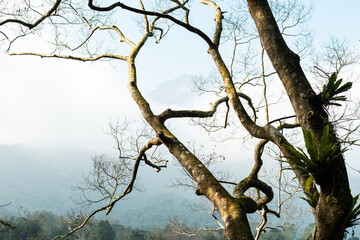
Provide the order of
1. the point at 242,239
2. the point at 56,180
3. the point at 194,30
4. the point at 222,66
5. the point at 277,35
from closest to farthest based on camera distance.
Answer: the point at 242,239, the point at 277,35, the point at 194,30, the point at 222,66, the point at 56,180

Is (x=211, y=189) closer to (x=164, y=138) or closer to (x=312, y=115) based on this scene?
(x=164, y=138)

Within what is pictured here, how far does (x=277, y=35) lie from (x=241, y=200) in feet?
4.01

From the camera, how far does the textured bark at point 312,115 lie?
1.39 meters

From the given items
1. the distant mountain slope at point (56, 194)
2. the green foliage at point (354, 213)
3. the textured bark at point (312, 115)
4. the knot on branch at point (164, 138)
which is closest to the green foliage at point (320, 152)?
the textured bark at point (312, 115)

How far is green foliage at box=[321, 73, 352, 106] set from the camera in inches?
65.3

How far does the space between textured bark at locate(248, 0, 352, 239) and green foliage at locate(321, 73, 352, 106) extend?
74mm

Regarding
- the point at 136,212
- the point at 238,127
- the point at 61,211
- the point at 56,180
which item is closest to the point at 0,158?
the point at 56,180

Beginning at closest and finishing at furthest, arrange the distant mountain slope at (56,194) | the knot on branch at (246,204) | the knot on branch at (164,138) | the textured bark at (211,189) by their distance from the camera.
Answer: the textured bark at (211,189) < the knot on branch at (246,204) < the knot on branch at (164,138) < the distant mountain slope at (56,194)

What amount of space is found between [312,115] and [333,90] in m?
0.29

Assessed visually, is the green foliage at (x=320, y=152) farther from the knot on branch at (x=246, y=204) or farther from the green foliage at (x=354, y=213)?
the knot on branch at (x=246, y=204)

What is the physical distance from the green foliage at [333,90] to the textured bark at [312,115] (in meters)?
0.07

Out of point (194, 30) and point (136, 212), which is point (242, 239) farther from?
point (136, 212)

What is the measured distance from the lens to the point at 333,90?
1694mm

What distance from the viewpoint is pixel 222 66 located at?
2557mm
